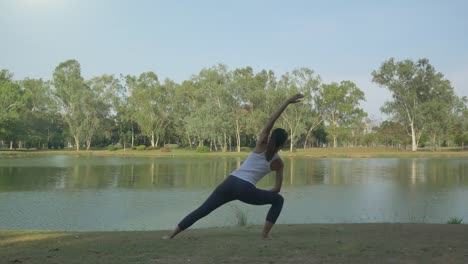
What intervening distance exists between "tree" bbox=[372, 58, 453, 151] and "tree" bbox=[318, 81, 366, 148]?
33.8 feet

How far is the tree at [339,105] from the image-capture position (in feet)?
249

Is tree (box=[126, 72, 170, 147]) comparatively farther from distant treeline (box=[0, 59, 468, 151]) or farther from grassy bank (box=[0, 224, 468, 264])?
grassy bank (box=[0, 224, 468, 264])

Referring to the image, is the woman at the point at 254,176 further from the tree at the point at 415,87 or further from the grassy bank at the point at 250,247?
the tree at the point at 415,87

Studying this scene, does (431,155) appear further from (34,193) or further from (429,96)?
(34,193)

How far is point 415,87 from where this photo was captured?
6525cm

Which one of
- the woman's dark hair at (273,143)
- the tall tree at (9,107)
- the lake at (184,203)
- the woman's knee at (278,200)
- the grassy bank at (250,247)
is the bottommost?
the lake at (184,203)

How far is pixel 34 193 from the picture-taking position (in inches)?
765

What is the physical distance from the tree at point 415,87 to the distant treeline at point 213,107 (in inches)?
5.7

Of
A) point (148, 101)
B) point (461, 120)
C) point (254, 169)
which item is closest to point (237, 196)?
point (254, 169)

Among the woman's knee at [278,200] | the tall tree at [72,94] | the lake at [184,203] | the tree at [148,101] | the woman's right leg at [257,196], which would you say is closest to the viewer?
the woman's right leg at [257,196]

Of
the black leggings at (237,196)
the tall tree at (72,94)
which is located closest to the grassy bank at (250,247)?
the black leggings at (237,196)

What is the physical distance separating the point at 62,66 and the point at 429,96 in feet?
193

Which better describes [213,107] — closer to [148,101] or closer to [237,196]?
[148,101]

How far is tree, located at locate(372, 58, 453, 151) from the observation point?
211 feet
